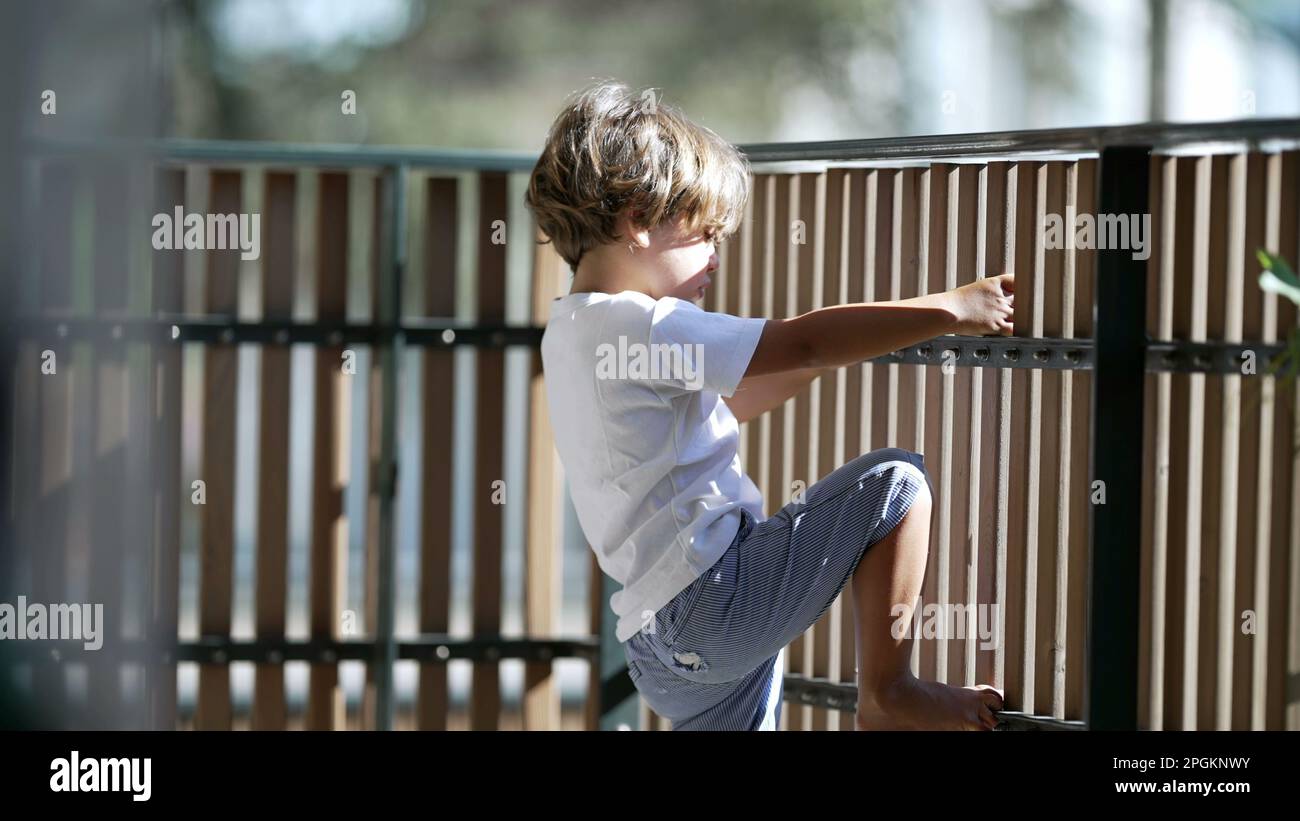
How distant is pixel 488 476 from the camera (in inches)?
147

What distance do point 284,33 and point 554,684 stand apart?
11.2 metres

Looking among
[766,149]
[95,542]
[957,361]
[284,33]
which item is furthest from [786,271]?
[284,33]

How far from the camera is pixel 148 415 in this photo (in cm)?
360

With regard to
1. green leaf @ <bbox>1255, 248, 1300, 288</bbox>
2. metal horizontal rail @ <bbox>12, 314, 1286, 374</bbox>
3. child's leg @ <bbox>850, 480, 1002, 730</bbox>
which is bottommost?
child's leg @ <bbox>850, 480, 1002, 730</bbox>

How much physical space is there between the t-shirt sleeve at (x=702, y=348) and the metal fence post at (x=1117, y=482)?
2.17ft

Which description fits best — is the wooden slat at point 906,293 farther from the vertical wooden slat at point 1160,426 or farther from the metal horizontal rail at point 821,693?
the vertical wooden slat at point 1160,426

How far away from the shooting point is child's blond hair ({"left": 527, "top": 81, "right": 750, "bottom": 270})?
2.45 m

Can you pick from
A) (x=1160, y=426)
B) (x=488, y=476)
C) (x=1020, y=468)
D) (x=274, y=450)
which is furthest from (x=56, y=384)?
(x=1160, y=426)

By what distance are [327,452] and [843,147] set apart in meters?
1.72

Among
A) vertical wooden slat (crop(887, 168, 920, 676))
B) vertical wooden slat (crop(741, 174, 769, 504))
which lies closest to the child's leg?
vertical wooden slat (crop(887, 168, 920, 676))

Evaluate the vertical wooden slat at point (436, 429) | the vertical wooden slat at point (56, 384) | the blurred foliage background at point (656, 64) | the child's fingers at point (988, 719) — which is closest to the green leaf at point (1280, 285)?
the child's fingers at point (988, 719)

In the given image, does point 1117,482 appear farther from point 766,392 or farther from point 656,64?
point 656,64

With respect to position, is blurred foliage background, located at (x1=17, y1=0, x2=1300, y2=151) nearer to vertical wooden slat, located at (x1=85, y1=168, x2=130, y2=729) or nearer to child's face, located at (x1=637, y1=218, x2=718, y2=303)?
vertical wooden slat, located at (x1=85, y1=168, x2=130, y2=729)
